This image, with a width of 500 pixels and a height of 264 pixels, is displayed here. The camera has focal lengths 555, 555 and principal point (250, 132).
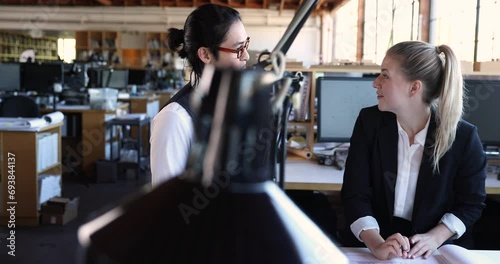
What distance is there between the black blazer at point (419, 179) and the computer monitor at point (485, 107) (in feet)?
3.20

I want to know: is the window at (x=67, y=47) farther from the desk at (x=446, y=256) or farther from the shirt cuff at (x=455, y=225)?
the desk at (x=446, y=256)

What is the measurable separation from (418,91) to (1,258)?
2967 mm

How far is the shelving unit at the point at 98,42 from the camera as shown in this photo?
1661 cm

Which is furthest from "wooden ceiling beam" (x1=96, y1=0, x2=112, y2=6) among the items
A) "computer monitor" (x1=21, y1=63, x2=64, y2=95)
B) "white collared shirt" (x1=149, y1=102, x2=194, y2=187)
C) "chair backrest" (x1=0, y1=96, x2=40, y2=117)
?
"white collared shirt" (x1=149, y1=102, x2=194, y2=187)

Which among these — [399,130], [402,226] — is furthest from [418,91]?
[402,226]

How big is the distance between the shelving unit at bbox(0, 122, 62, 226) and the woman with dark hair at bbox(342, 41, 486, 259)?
125 inches

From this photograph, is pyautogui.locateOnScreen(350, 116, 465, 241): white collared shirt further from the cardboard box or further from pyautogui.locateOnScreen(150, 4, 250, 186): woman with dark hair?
the cardboard box

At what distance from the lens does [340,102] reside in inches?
117

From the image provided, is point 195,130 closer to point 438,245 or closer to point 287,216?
point 287,216

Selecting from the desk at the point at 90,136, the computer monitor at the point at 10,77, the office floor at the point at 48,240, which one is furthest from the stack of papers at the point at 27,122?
the computer monitor at the point at 10,77

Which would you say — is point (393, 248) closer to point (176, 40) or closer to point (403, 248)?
point (403, 248)

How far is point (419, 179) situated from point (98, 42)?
52.8ft

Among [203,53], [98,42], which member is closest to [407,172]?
[203,53]

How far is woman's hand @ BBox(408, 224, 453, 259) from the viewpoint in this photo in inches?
62.7
